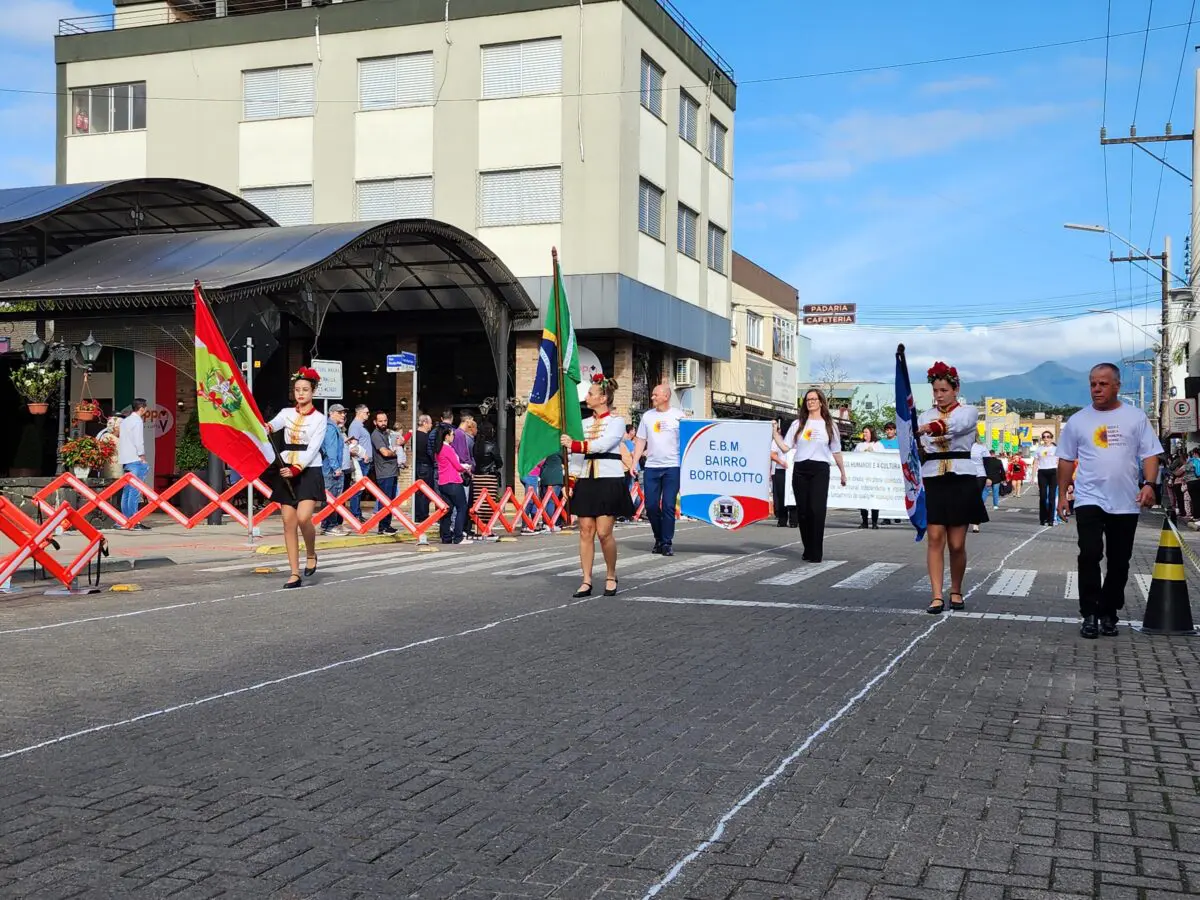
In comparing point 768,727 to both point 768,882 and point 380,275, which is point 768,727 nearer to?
point 768,882

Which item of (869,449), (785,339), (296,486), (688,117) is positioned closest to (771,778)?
(296,486)

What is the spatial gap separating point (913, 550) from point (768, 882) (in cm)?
1393

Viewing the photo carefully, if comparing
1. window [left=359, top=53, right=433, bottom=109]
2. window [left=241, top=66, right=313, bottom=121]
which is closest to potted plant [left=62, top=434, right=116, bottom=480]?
window [left=359, top=53, right=433, bottom=109]

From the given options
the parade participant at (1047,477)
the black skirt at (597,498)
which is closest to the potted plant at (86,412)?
the black skirt at (597,498)

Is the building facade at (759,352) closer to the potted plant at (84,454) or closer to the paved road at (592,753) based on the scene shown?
the potted plant at (84,454)

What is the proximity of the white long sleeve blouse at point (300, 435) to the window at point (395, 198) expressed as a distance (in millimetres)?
24542

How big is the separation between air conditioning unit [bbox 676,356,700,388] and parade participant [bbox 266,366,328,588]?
92.7ft

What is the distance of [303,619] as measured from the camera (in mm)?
9836

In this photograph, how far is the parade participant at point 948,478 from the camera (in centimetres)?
1025

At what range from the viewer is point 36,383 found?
25.0 m

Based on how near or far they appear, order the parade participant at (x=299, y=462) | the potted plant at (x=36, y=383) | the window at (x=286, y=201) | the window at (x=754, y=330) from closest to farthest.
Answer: the parade participant at (x=299, y=462), the potted plant at (x=36, y=383), the window at (x=286, y=201), the window at (x=754, y=330)

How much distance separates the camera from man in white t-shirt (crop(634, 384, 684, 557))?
53.5 ft

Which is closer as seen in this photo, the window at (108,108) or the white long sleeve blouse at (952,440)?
the white long sleeve blouse at (952,440)

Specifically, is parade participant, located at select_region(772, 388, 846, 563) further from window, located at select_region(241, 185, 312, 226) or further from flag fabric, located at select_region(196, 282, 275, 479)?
window, located at select_region(241, 185, 312, 226)
